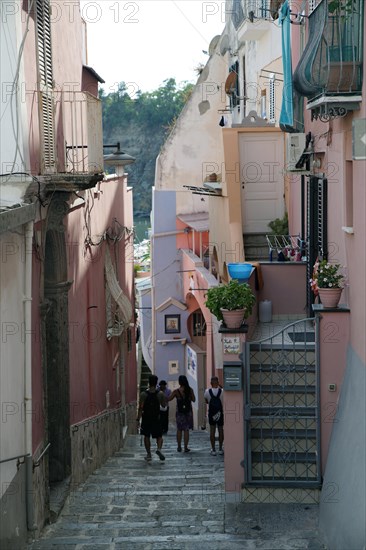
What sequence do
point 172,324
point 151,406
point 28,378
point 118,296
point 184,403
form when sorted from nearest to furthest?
point 28,378 < point 151,406 < point 184,403 < point 118,296 < point 172,324

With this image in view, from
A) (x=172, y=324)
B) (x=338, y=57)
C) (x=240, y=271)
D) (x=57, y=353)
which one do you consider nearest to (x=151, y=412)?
(x=57, y=353)

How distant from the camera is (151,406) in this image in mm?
15547

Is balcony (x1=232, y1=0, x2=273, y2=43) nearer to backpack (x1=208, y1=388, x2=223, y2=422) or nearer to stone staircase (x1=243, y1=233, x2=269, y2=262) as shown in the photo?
stone staircase (x1=243, y1=233, x2=269, y2=262)

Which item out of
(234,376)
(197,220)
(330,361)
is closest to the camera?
(330,361)

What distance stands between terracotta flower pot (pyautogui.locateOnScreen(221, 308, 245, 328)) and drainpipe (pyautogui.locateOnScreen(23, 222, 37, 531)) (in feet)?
8.94

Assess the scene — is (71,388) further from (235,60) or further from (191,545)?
(235,60)

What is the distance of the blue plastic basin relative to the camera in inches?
575

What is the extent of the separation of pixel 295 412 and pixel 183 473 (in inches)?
122

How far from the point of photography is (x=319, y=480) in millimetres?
11945

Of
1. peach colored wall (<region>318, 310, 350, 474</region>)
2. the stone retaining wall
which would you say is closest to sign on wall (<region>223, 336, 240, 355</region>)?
peach colored wall (<region>318, 310, 350, 474</region>)

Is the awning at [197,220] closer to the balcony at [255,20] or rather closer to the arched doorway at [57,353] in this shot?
the balcony at [255,20]

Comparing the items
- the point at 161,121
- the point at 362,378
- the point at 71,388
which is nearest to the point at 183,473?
the point at 71,388

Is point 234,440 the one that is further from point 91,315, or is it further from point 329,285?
point 91,315

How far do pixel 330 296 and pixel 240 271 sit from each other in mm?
2957
